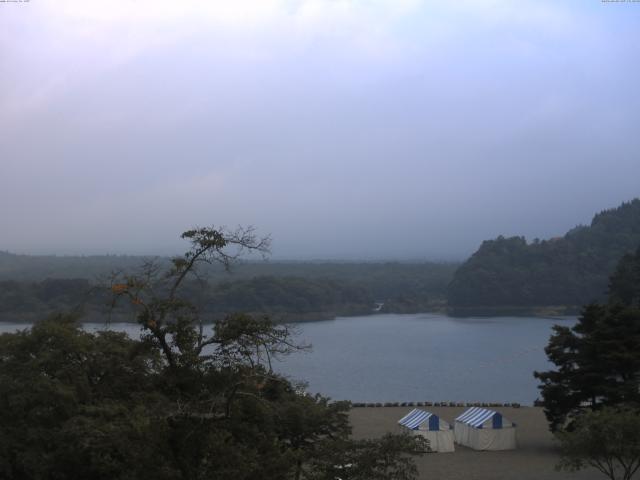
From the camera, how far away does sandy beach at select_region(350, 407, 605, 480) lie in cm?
1091

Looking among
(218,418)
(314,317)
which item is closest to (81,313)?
(218,418)

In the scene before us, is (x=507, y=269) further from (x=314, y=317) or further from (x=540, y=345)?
(x=540, y=345)

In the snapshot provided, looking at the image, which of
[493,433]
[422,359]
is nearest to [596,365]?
[493,433]

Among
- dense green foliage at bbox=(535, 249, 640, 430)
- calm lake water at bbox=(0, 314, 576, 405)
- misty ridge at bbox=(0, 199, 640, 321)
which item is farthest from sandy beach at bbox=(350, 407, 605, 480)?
misty ridge at bbox=(0, 199, 640, 321)

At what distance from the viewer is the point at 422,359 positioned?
32812mm

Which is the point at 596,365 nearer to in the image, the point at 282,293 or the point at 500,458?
the point at 500,458

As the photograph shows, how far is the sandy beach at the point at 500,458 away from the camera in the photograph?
429 inches

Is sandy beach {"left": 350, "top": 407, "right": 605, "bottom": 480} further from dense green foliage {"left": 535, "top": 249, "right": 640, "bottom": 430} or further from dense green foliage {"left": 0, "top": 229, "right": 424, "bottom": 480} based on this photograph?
dense green foliage {"left": 0, "top": 229, "right": 424, "bottom": 480}

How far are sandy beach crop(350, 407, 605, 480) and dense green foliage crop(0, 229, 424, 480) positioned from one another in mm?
5116

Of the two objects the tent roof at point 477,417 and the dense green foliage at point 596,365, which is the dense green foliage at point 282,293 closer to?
the tent roof at point 477,417

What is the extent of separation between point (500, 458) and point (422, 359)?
2084 centimetres

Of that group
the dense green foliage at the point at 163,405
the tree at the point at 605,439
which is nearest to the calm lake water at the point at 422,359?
the tree at the point at 605,439

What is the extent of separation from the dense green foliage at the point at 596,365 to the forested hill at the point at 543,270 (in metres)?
44.0

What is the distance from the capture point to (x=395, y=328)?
152 feet
